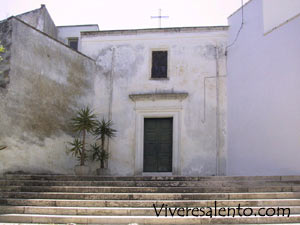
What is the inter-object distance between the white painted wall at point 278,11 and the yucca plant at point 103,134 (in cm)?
558

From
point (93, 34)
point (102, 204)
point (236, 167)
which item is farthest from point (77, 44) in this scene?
point (102, 204)

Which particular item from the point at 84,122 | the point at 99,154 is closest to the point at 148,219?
the point at 84,122

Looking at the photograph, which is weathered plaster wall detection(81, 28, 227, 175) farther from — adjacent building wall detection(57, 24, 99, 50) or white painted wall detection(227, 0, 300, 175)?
adjacent building wall detection(57, 24, 99, 50)

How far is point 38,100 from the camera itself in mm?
11234

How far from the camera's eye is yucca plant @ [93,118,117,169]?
12.5 metres

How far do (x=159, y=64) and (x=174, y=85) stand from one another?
0.97 metres

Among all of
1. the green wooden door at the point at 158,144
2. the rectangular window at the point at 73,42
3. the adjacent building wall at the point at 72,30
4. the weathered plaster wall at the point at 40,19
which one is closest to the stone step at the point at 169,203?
the green wooden door at the point at 158,144

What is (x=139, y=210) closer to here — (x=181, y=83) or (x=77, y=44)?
(x=181, y=83)

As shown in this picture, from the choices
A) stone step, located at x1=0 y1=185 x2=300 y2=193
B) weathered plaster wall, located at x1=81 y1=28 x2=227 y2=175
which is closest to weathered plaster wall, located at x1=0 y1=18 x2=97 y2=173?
weathered plaster wall, located at x1=81 y1=28 x2=227 y2=175

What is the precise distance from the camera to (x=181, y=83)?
43.5 feet

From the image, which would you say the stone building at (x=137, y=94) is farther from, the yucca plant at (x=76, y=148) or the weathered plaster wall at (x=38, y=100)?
the yucca plant at (x=76, y=148)

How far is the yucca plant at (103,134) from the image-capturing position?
41.0 ft

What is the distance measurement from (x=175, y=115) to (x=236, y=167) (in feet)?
8.28

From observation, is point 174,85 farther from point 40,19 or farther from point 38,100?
point 40,19
